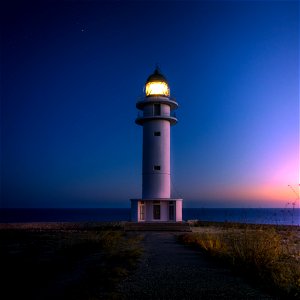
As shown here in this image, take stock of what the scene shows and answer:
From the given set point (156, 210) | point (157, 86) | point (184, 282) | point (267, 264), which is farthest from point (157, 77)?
point (184, 282)

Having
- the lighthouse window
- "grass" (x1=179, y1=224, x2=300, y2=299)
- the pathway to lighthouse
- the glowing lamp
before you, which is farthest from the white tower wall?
the pathway to lighthouse

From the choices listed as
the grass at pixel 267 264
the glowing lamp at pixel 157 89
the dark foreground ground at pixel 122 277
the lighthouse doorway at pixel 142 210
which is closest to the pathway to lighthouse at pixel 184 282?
the dark foreground ground at pixel 122 277

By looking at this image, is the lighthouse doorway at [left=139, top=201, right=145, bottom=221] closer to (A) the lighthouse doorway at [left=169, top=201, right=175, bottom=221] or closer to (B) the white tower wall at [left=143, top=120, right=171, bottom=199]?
(B) the white tower wall at [left=143, top=120, right=171, bottom=199]

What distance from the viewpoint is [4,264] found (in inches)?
437

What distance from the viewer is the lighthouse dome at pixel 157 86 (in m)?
28.3

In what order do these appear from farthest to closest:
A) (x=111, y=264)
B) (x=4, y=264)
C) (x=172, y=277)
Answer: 1. (x=4, y=264)
2. (x=111, y=264)
3. (x=172, y=277)

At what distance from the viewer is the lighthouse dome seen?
28.3 m

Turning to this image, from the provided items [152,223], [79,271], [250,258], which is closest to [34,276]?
[79,271]

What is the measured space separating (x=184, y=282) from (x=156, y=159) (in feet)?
64.0

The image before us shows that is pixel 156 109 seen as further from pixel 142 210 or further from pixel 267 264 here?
pixel 267 264

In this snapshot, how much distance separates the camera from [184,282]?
764 cm

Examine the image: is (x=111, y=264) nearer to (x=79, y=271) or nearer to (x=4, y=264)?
(x=79, y=271)

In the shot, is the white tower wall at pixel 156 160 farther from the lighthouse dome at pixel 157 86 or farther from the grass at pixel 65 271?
the grass at pixel 65 271

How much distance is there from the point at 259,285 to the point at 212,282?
2.88 ft
